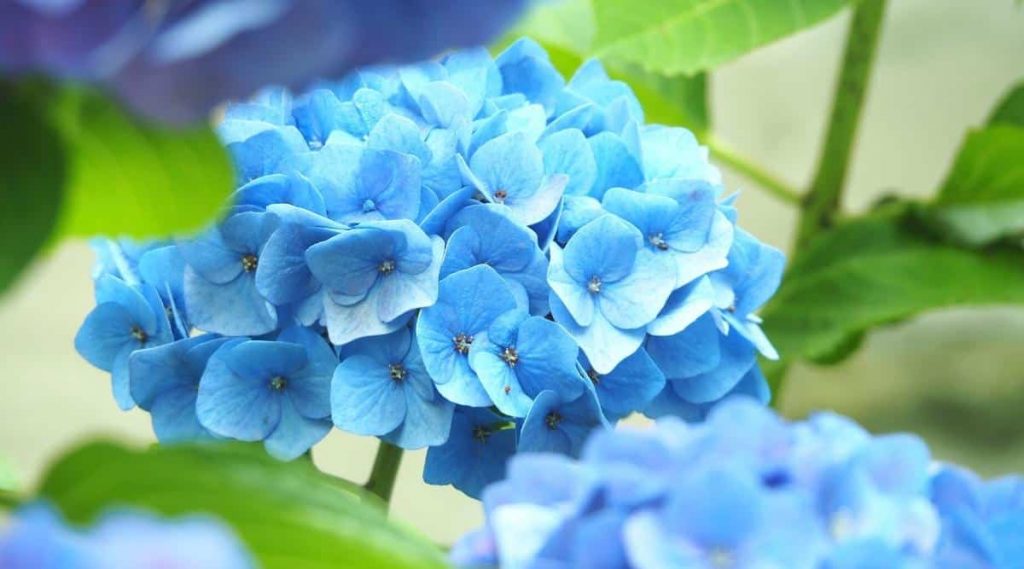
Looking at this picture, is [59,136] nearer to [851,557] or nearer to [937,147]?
[851,557]

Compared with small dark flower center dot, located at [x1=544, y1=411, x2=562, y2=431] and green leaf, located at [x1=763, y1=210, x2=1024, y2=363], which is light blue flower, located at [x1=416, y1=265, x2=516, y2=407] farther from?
green leaf, located at [x1=763, y1=210, x2=1024, y2=363]

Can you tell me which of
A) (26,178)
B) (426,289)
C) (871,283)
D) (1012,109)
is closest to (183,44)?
(26,178)

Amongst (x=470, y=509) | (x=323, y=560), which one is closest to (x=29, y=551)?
(x=323, y=560)

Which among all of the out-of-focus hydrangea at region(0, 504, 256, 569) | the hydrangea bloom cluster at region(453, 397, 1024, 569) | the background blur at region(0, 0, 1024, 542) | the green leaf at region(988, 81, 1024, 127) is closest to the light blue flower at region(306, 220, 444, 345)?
the hydrangea bloom cluster at region(453, 397, 1024, 569)

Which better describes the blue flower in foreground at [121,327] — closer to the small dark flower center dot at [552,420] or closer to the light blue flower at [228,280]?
the light blue flower at [228,280]

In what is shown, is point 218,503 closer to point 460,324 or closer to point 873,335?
point 460,324
